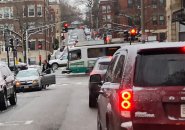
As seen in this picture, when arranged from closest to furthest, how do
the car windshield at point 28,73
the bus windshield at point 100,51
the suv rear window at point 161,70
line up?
the suv rear window at point 161,70 → the car windshield at point 28,73 → the bus windshield at point 100,51

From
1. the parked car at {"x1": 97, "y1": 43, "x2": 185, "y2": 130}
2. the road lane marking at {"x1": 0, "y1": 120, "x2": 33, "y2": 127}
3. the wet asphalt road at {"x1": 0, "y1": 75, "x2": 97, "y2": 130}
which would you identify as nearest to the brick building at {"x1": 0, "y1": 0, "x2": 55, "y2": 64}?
the wet asphalt road at {"x1": 0, "y1": 75, "x2": 97, "y2": 130}

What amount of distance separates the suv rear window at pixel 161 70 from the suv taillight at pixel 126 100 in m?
0.15

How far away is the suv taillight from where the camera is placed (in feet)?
22.8

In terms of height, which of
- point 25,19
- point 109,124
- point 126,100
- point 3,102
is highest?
point 25,19

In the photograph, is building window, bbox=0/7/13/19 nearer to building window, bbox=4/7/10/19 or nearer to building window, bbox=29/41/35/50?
building window, bbox=4/7/10/19

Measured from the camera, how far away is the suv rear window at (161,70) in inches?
273

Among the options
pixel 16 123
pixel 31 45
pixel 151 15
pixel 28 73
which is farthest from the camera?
pixel 31 45

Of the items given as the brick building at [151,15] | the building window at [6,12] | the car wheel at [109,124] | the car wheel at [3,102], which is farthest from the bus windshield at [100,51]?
the building window at [6,12]

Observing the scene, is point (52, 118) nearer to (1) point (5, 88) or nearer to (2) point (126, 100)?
(1) point (5, 88)

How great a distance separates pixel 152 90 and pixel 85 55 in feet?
158

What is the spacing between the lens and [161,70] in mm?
6977

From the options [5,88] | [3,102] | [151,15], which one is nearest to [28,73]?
[5,88]

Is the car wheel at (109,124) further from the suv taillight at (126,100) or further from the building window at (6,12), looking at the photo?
the building window at (6,12)

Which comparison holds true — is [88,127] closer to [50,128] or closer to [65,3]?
[50,128]
